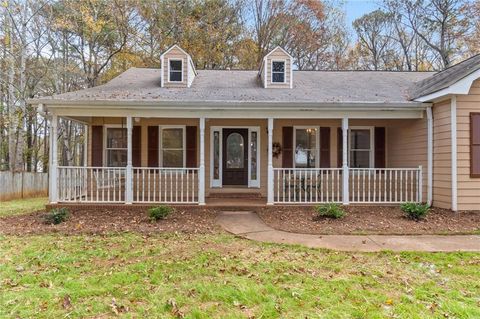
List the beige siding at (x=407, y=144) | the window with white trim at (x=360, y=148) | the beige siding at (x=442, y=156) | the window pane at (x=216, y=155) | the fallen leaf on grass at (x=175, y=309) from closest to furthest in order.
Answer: the fallen leaf on grass at (x=175, y=309) → the beige siding at (x=442, y=156) → the beige siding at (x=407, y=144) → the window with white trim at (x=360, y=148) → the window pane at (x=216, y=155)

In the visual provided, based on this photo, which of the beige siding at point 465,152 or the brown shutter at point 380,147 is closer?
the beige siding at point 465,152

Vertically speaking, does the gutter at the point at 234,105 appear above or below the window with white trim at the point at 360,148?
above

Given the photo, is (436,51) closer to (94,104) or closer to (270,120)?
(270,120)

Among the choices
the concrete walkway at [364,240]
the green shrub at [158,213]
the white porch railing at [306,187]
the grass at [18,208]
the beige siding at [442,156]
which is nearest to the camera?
the concrete walkway at [364,240]

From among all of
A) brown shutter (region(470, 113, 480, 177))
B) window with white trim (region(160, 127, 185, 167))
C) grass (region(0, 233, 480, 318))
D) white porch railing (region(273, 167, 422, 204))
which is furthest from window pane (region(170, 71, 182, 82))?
brown shutter (region(470, 113, 480, 177))

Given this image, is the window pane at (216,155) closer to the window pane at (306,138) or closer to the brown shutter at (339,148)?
the window pane at (306,138)

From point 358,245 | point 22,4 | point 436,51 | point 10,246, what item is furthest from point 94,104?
point 436,51

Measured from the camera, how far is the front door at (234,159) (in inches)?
422

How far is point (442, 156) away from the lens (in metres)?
8.24

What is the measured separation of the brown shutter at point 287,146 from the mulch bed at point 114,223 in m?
3.20

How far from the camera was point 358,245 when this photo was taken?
225 inches

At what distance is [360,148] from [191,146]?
17.5 ft

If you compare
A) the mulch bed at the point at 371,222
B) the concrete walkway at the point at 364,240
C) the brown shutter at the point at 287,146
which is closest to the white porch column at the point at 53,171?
the concrete walkway at the point at 364,240

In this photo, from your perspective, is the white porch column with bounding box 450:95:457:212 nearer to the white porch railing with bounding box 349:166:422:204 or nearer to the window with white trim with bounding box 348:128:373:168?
the white porch railing with bounding box 349:166:422:204
